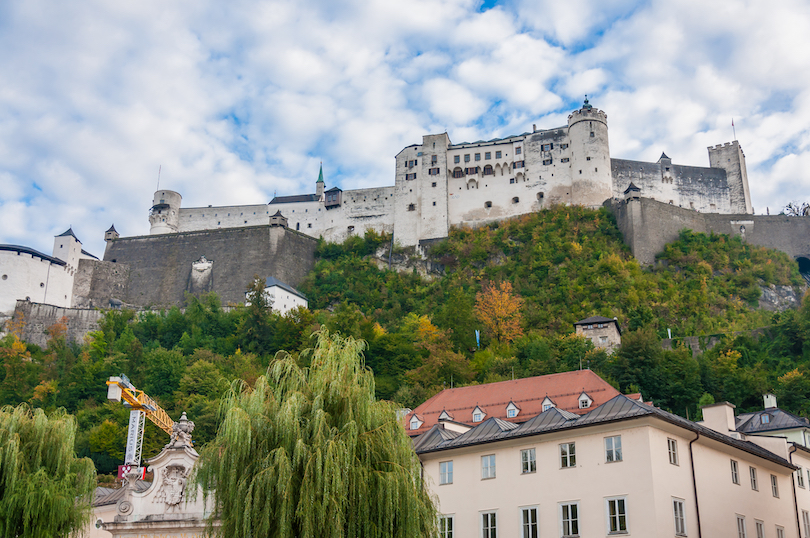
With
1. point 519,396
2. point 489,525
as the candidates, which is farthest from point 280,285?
point 489,525

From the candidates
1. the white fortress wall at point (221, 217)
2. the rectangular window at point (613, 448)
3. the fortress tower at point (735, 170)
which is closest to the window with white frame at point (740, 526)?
the rectangular window at point (613, 448)

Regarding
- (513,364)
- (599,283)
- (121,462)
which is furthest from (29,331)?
(599,283)

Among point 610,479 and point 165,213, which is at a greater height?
point 165,213

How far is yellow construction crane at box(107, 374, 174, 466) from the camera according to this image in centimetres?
4581

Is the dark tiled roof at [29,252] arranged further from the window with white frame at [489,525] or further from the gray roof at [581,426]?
the window with white frame at [489,525]

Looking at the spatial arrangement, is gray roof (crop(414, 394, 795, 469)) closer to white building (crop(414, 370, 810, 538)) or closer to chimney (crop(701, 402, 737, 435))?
white building (crop(414, 370, 810, 538))

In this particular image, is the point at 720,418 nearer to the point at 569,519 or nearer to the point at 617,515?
the point at 617,515

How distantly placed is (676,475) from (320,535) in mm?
11708

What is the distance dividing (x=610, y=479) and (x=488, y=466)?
405cm

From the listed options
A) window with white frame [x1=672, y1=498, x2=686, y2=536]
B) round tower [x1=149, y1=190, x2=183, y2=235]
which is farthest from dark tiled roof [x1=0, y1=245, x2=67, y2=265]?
window with white frame [x1=672, y1=498, x2=686, y2=536]

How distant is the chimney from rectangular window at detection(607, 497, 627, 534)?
7.52 m

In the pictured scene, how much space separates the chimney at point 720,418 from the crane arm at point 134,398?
96.9 feet

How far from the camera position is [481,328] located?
62281mm

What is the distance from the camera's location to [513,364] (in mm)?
53000
